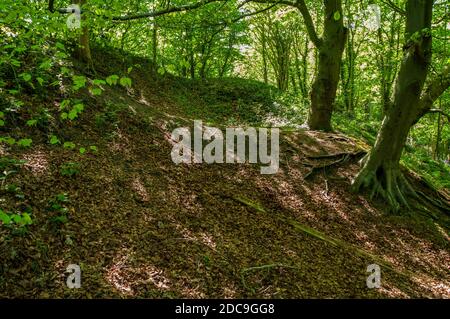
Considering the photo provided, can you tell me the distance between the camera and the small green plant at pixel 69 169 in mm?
5989

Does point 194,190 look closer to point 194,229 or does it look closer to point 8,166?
point 194,229

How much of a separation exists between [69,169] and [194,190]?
7.66 ft

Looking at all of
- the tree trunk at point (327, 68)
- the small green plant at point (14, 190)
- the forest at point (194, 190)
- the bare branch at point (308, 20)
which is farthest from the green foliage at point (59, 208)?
the bare branch at point (308, 20)

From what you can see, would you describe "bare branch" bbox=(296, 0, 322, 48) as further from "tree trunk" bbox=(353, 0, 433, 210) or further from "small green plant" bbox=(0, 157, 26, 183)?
"small green plant" bbox=(0, 157, 26, 183)

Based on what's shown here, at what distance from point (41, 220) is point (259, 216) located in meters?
3.80

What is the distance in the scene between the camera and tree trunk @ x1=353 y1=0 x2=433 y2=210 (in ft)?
26.8

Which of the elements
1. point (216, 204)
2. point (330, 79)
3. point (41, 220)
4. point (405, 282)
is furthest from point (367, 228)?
point (41, 220)

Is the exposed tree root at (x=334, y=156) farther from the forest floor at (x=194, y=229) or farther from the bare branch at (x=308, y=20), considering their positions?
the bare branch at (x=308, y=20)

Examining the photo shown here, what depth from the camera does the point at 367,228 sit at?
779 centimetres

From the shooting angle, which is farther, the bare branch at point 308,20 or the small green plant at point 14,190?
the bare branch at point 308,20

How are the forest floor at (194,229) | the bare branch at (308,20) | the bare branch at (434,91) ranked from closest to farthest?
1. the forest floor at (194,229)
2. the bare branch at (434,91)
3. the bare branch at (308,20)

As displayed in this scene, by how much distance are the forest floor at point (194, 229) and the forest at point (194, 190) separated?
3 centimetres
